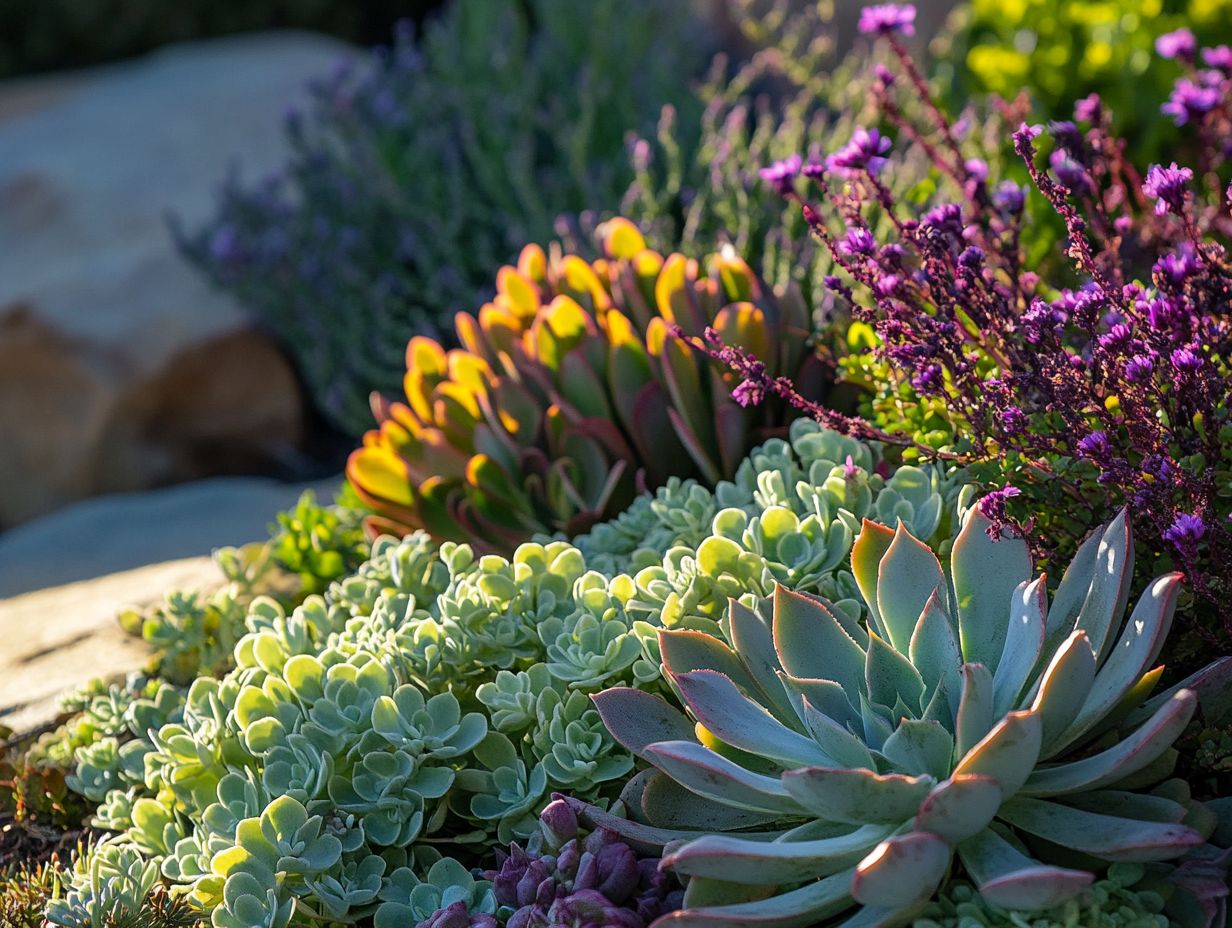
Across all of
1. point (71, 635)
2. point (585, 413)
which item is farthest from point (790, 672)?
point (71, 635)

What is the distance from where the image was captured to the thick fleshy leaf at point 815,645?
74.4 inches

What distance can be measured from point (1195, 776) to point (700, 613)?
79 centimetres

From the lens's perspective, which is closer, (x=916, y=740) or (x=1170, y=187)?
(x=916, y=740)

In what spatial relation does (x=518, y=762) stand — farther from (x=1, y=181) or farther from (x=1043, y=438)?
(x=1, y=181)

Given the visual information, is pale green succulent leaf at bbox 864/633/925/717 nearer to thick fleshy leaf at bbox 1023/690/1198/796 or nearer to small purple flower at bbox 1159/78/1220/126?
thick fleshy leaf at bbox 1023/690/1198/796

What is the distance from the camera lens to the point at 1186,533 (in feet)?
5.59

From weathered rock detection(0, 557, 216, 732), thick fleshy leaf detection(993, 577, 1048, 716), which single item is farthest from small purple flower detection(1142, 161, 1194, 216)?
weathered rock detection(0, 557, 216, 732)

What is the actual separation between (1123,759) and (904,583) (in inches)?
17.2

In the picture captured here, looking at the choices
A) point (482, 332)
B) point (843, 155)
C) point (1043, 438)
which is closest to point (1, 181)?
point (482, 332)

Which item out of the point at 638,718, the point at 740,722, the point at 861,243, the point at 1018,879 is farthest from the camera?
the point at 861,243

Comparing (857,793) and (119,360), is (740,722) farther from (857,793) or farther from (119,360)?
(119,360)

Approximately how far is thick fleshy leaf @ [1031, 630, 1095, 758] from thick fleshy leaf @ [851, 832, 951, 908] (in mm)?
243

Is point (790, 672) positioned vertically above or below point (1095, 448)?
below

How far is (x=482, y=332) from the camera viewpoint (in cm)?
320
